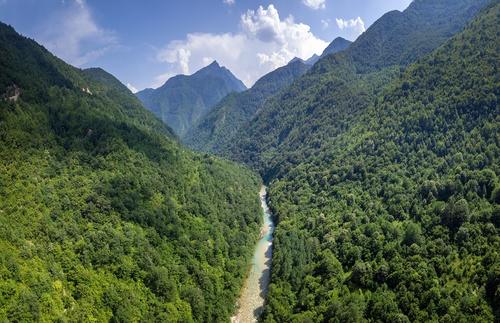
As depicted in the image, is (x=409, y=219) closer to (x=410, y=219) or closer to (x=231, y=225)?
(x=410, y=219)

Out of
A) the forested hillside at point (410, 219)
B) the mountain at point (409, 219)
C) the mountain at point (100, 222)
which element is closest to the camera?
the mountain at point (100, 222)

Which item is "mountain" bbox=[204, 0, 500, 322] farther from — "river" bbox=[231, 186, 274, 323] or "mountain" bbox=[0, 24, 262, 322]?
"mountain" bbox=[0, 24, 262, 322]

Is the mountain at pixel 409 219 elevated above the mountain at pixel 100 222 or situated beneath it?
situated beneath

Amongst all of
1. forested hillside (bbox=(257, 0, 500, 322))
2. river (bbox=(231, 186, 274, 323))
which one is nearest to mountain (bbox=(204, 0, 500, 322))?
forested hillside (bbox=(257, 0, 500, 322))

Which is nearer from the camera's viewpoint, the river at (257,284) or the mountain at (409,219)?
the mountain at (409,219)

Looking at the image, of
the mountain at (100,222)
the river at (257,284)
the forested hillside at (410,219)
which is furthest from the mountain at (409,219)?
the mountain at (100,222)

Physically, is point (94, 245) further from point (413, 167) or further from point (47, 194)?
point (413, 167)

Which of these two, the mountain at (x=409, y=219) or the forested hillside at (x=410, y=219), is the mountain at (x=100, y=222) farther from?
the forested hillside at (x=410, y=219)
